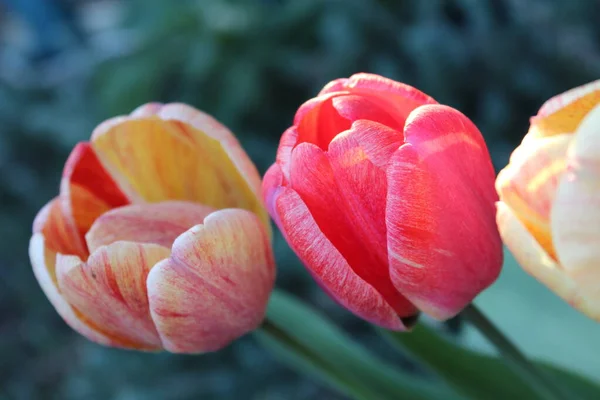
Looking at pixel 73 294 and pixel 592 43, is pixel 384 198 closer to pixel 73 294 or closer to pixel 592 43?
pixel 73 294

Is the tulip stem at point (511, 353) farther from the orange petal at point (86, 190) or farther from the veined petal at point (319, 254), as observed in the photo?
the orange petal at point (86, 190)

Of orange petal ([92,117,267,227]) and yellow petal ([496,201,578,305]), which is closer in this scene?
yellow petal ([496,201,578,305])

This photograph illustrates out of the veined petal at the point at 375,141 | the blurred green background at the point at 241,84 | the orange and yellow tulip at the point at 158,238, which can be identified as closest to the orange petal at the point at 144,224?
the orange and yellow tulip at the point at 158,238

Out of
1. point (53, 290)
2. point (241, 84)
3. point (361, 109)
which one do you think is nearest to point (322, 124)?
point (361, 109)

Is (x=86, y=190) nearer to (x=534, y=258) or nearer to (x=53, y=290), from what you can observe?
(x=53, y=290)

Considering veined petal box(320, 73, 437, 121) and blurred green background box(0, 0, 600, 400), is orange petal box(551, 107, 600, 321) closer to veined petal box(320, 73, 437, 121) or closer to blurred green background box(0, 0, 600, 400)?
veined petal box(320, 73, 437, 121)

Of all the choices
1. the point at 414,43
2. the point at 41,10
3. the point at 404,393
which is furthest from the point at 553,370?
the point at 41,10

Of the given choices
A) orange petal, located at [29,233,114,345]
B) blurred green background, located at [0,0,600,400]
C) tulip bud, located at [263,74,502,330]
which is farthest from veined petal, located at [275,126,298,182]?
blurred green background, located at [0,0,600,400]
